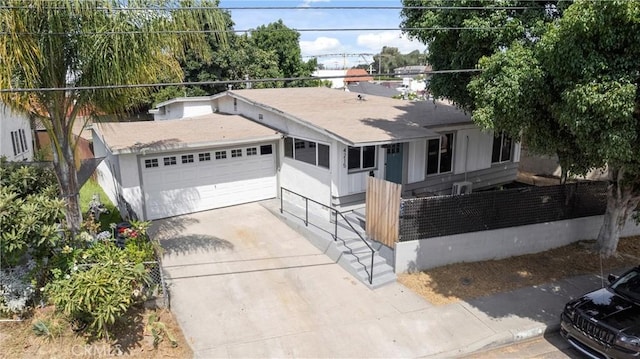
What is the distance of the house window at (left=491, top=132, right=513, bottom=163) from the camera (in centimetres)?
1684

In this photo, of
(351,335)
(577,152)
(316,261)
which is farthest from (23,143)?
(577,152)

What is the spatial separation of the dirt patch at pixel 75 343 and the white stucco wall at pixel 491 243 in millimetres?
5525

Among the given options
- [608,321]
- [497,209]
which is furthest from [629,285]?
[497,209]

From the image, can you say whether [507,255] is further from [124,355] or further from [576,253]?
[124,355]

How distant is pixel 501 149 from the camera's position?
17.1m

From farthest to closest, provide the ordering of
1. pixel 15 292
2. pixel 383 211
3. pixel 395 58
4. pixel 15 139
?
pixel 395 58
pixel 15 139
pixel 383 211
pixel 15 292

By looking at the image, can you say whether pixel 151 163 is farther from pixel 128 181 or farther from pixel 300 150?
pixel 300 150

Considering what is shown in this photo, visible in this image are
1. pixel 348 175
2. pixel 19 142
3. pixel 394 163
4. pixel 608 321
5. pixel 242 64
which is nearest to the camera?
pixel 608 321

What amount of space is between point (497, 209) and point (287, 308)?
6162 millimetres

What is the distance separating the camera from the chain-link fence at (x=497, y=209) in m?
10.3

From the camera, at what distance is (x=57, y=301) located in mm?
6969

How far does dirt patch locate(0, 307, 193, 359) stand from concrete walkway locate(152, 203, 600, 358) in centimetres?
54

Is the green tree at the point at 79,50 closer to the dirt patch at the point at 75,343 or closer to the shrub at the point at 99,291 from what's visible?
the shrub at the point at 99,291

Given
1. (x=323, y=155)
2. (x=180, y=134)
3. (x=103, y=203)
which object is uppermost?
(x=180, y=134)
